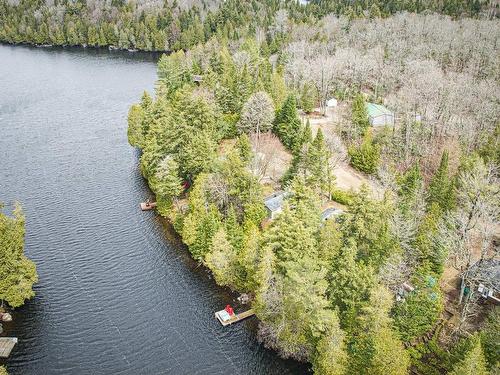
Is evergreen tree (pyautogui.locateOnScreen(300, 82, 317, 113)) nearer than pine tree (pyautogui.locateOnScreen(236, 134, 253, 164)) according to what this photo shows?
No

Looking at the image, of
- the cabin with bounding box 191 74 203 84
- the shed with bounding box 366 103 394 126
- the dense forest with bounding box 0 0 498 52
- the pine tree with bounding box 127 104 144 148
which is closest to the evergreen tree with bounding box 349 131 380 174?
the shed with bounding box 366 103 394 126

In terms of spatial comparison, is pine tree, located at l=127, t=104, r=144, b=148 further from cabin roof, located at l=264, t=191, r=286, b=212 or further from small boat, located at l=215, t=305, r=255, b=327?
small boat, located at l=215, t=305, r=255, b=327

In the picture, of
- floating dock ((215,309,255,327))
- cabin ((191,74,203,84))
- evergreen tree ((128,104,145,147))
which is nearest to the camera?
floating dock ((215,309,255,327))

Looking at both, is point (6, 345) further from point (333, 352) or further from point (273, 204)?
point (273, 204)

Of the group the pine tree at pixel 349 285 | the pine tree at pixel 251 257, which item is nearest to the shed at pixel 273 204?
the pine tree at pixel 251 257

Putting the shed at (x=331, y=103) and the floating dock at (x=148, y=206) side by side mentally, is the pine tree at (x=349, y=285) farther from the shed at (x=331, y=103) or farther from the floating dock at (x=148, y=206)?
the shed at (x=331, y=103)

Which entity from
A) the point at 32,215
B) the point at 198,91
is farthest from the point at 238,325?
the point at 198,91
